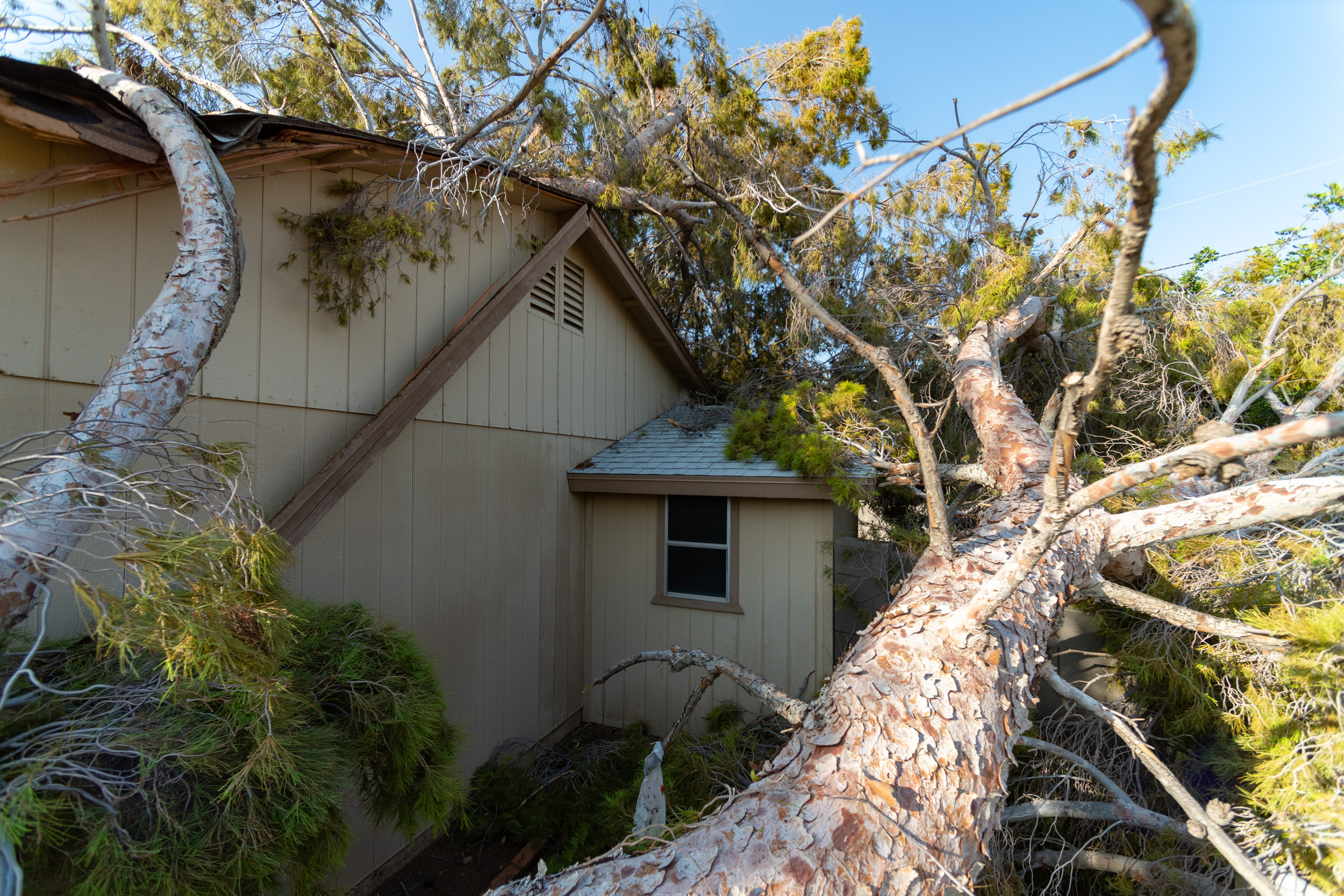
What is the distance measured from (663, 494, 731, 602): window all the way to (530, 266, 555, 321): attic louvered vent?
89.6 inches

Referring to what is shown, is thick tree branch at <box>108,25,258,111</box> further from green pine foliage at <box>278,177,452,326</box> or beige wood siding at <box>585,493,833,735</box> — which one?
beige wood siding at <box>585,493,833,735</box>

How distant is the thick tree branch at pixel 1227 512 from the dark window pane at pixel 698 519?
3179mm

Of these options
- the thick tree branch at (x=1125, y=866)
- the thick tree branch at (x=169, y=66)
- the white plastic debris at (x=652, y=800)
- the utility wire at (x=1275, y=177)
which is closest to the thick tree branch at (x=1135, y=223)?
the white plastic debris at (x=652, y=800)

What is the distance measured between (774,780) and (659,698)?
4038mm

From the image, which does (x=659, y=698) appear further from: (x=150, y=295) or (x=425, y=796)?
(x=150, y=295)

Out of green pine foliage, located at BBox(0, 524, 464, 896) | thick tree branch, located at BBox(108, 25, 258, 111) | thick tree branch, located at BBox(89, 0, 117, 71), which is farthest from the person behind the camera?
thick tree branch, located at BBox(108, 25, 258, 111)

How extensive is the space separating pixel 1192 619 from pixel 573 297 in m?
5.59

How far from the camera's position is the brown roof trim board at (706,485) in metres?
5.10

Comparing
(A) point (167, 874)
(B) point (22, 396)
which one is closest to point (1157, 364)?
(A) point (167, 874)

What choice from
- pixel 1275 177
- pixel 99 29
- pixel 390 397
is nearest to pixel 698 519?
pixel 390 397

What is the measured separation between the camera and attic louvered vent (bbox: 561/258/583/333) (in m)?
6.14

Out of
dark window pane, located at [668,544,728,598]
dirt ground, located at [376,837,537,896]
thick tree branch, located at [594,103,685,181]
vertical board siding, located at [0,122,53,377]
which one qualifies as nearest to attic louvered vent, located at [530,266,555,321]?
thick tree branch, located at [594,103,685,181]

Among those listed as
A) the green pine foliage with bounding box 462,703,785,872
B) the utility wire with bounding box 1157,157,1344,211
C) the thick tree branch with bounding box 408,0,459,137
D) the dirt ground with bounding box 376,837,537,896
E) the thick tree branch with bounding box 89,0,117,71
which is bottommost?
the dirt ground with bounding box 376,837,537,896

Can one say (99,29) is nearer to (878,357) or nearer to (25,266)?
(25,266)
